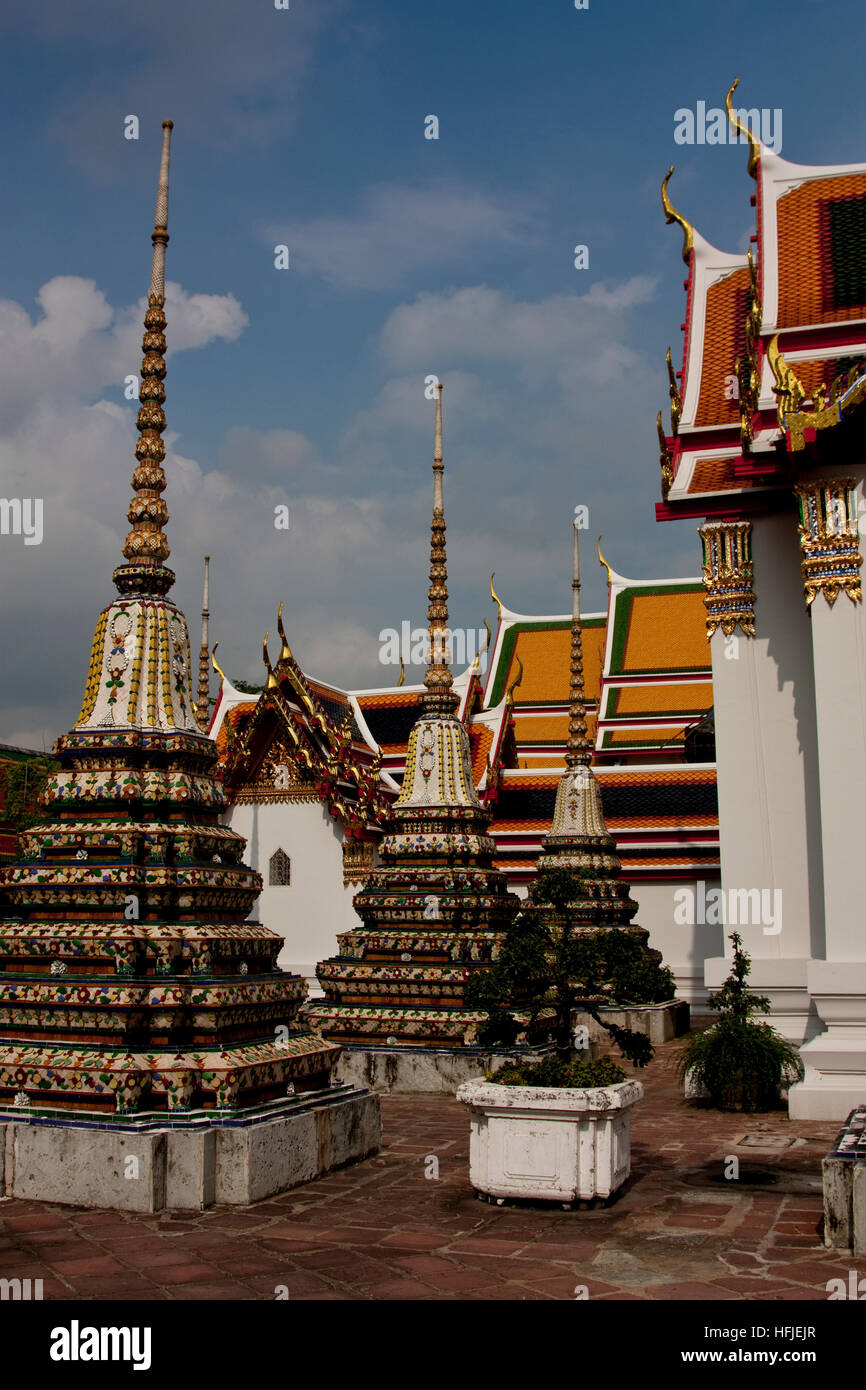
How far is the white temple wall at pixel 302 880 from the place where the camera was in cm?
1975

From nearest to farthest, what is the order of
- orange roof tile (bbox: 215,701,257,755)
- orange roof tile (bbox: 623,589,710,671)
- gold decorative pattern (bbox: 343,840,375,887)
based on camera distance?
gold decorative pattern (bbox: 343,840,375,887) → orange roof tile (bbox: 215,701,257,755) → orange roof tile (bbox: 623,589,710,671)

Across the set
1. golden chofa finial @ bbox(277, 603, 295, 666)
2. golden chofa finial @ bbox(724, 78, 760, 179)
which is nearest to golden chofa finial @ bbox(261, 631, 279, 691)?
golden chofa finial @ bbox(277, 603, 295, 666)

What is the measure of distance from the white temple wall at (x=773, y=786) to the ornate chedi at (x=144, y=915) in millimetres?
4767

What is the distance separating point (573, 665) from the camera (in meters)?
20.3

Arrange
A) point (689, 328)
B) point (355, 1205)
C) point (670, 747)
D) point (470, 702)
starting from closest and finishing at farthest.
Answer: point (355, 1205) → point (689, 328) → point (470, 702) → point (670, 747)

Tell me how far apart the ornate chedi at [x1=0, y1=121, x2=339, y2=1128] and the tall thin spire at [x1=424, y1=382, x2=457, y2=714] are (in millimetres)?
5389

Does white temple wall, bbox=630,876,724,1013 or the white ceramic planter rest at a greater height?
white temple wall, bbox=630,876,724,1013

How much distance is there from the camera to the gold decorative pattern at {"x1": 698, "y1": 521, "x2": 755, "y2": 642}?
11.5 metres

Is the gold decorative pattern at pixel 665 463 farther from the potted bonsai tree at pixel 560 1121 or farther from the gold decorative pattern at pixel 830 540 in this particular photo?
the potted bonsai tree at pixel 560 1121

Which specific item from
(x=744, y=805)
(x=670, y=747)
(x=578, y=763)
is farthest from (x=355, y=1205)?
(x=670, y=747)

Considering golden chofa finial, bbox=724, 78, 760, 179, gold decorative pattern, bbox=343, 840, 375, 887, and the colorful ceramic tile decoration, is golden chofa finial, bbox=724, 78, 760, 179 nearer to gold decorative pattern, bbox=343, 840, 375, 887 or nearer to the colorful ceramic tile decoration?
the colorful ceramic tile decoration
